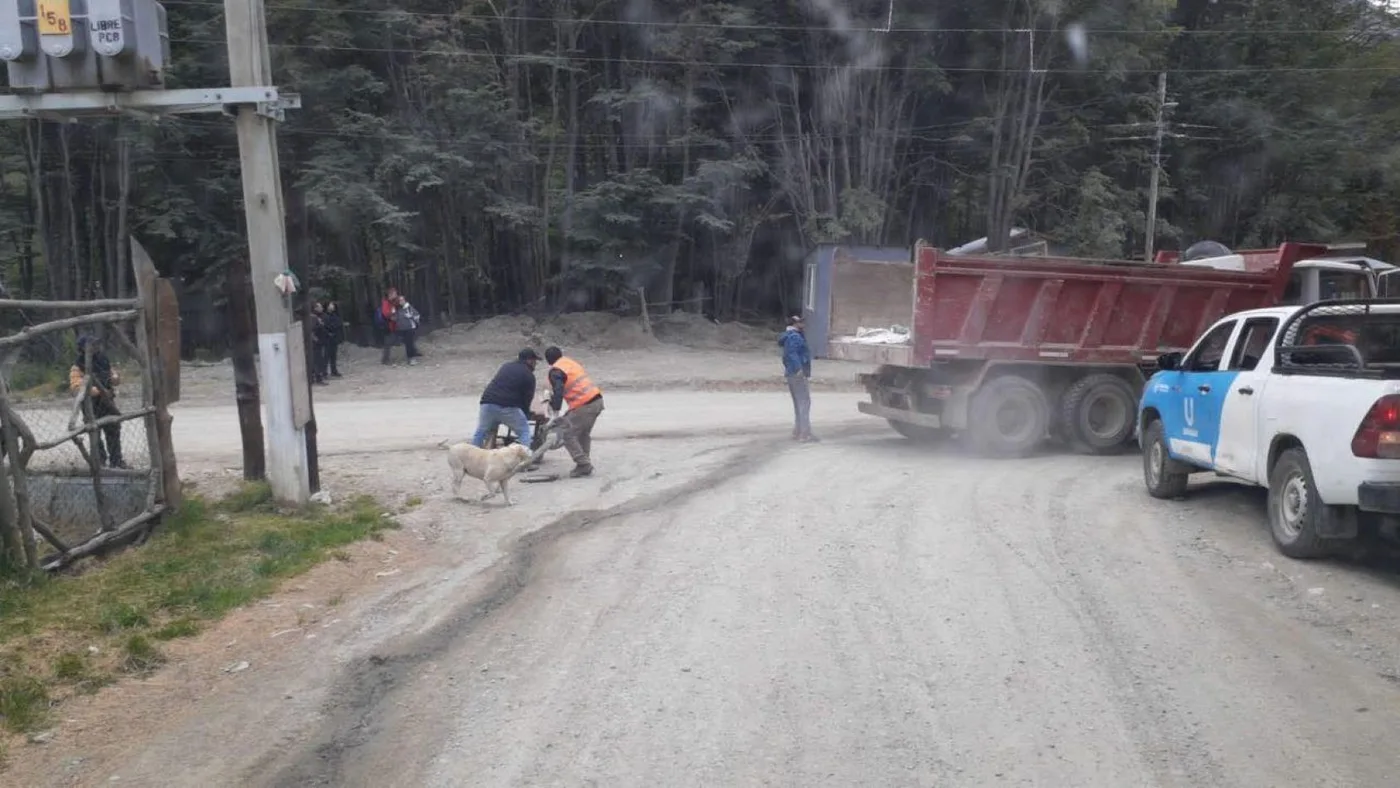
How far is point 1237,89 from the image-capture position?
3756 cm

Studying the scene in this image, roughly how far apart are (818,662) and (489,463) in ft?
18.1

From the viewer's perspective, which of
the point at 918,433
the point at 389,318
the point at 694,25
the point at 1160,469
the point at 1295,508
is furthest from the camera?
the point at 694,25

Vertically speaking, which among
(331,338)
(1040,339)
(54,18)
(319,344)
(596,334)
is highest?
(54,18)

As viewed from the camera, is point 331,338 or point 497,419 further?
point 331,338

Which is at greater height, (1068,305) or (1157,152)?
(1157,152)

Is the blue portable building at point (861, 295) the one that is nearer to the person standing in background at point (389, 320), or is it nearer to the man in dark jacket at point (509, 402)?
the man in dark jacket at point (509, 402)

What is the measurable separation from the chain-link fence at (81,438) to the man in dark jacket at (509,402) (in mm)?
3388

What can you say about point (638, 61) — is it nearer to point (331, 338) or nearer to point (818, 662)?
point (331, 338)

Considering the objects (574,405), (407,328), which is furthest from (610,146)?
(574,405)

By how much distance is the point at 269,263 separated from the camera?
10492 mm

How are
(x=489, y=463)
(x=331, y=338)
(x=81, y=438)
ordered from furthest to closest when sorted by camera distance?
(x=331, y=338) < (x=489, y=463) < (x=81, y=438)

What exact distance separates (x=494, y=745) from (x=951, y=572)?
4077mm

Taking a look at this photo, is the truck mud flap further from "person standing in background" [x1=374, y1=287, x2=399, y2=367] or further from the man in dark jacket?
"person standing in background" [x1=374, y1=287, x2=399, y2=367]

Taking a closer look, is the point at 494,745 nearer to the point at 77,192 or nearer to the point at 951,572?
the point at 951,572
